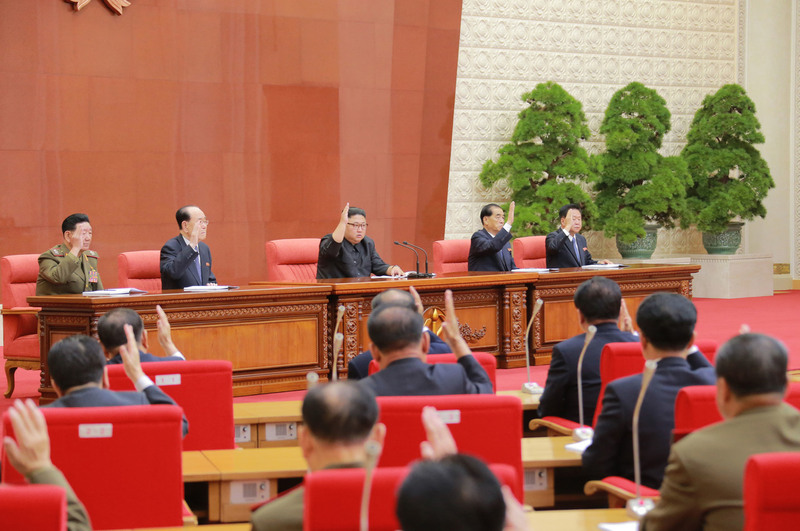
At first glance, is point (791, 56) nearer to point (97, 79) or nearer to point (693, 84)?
point (693, 84)

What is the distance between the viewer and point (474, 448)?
93.4 inches

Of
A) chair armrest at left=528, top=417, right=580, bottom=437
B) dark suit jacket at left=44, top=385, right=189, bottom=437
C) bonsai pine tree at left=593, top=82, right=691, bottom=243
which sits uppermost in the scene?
bonsai pine tree at left=593, top=82, right=691, bottom=243

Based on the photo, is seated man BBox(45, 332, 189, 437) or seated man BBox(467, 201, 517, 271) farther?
seated man BBox(467, 201, 517, 271)

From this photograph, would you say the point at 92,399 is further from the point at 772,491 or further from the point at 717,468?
the point at 772,491

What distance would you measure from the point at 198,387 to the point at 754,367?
1919 millimetres

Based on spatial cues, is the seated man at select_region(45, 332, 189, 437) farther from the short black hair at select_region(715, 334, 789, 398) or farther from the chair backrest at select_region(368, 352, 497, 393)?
the short black hair at select_region(715, 334, 789, 398)

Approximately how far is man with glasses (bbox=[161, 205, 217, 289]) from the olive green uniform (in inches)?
18.7

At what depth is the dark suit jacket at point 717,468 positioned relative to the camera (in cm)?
180

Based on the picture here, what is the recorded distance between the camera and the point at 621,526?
6.97 ft

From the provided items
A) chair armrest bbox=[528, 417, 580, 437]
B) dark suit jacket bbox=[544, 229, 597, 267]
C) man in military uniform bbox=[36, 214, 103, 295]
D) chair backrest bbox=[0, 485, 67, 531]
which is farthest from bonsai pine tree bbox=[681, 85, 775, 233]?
chair backrest bbox=[0, 485, 67, 531]

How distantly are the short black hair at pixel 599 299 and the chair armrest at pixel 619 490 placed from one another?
105cm

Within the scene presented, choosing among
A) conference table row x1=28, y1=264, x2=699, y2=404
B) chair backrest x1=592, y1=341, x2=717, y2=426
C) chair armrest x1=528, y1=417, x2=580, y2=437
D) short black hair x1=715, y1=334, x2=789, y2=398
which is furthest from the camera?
conference table row x1=28, y1=264, x2=699, y2=404

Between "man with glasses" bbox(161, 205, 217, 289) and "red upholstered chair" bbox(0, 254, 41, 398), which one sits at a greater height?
"man with glasses" bbox(161, 205, 217, 289)

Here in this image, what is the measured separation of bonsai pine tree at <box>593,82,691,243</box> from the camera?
10.9m
